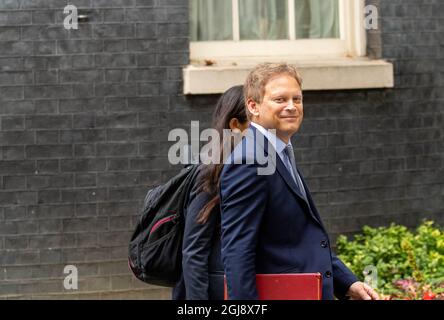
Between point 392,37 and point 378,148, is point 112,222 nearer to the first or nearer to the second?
point 378,148

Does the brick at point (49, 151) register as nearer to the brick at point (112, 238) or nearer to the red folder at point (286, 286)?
the brick at point (112, 238)

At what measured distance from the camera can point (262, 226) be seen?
358 cm

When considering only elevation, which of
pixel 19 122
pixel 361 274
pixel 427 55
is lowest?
pixel 361 274

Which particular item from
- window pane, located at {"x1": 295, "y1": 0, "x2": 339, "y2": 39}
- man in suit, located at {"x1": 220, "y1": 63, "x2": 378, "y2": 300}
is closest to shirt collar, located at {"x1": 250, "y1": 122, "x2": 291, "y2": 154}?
man in suit, located at {"x1": 220, "y1": 63, "x2": 378, "y2": 300}

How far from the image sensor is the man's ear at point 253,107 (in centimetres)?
375

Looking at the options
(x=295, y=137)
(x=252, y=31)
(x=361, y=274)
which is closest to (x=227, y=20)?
(x=252, y=31)

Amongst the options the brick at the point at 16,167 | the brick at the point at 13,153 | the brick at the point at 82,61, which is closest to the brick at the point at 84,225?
the brick at the point at 16,167

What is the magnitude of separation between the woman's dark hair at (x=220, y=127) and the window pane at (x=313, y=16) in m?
4.08

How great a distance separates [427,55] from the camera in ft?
27.2

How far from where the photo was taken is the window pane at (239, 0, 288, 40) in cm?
812

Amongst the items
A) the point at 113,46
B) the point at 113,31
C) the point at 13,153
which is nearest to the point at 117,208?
the point at 13,153

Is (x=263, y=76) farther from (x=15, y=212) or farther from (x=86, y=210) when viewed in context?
(x=15, y=212)

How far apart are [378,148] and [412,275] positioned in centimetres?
153

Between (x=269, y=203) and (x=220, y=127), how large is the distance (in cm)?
79
